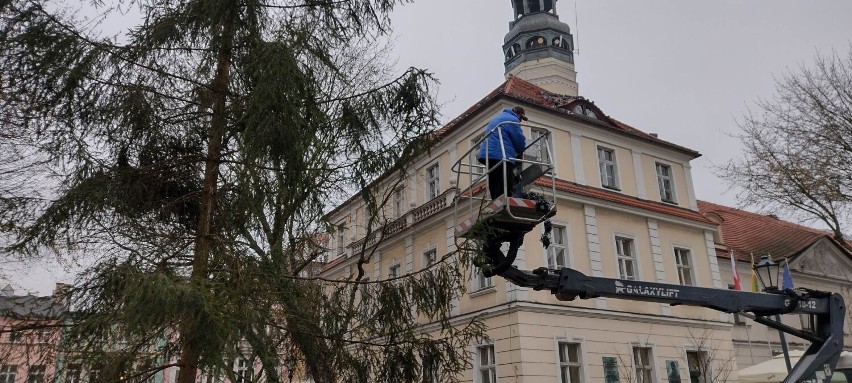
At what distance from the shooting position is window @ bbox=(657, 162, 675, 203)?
921 inches

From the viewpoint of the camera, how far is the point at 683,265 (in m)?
22.5

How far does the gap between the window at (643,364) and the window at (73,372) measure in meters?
17.3

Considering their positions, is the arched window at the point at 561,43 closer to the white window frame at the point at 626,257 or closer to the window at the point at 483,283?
the white window frame at the point at 626,257

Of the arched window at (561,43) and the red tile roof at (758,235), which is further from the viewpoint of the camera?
the arched window at (561,43)

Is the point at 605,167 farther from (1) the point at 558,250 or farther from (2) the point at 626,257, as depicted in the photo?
(1) the point at 558,250

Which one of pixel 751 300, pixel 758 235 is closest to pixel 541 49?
pixel 758 235

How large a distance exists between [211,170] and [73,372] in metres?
2.54

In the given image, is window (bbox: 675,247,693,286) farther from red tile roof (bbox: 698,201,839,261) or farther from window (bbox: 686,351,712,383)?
red tile roof (bbox: 698,201,839,261)

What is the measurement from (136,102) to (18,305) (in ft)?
8.08

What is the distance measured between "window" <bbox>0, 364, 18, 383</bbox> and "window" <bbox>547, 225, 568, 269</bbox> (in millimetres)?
14349

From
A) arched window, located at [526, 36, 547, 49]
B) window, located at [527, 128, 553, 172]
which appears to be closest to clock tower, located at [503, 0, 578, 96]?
arched window, located at [526, 36, 547, 49]

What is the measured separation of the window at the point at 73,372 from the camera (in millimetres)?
5305

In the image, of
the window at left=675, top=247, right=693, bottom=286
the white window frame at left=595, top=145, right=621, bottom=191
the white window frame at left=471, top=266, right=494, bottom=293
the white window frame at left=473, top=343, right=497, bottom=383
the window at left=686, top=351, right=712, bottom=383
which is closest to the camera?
the white window frame at left=473, top=343, right=497, bottom=383

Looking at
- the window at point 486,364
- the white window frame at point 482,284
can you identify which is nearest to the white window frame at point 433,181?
the white window frame at point 482,284
